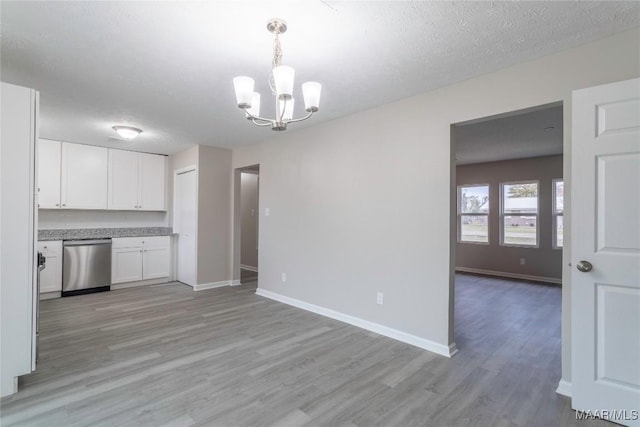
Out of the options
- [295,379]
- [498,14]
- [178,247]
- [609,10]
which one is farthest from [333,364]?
[178,247]

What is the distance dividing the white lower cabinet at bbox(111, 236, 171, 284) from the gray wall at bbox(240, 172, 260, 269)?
5.67 feet

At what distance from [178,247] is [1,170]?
3967 mm

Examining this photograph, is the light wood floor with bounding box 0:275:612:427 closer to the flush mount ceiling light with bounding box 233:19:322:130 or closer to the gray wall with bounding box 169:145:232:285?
the gray wall with bounding box 169:145:232:285

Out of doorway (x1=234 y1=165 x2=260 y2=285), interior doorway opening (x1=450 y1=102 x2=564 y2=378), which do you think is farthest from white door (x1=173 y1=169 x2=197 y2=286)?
interior doorway opening (x1=450 y1=102 x2=564 y2=378)

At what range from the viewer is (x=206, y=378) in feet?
7.72

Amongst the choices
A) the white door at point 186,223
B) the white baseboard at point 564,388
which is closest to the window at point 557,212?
the white baseboard at point 564,388

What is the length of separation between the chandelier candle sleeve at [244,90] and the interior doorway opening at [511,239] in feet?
6.07

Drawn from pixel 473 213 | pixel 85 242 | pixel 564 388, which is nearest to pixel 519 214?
pixel 473 213

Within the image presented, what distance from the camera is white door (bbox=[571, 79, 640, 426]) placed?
182 centimetres

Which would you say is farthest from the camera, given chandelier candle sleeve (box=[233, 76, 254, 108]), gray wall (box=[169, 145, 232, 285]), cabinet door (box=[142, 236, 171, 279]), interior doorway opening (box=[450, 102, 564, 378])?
cabinet door (box=[142, 236, 171, 279])

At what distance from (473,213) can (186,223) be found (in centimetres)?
593

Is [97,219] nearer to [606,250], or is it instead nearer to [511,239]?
[606,250]

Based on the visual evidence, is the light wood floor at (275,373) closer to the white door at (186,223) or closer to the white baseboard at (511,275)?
the white door at (186,223)

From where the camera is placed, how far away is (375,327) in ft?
10.9
